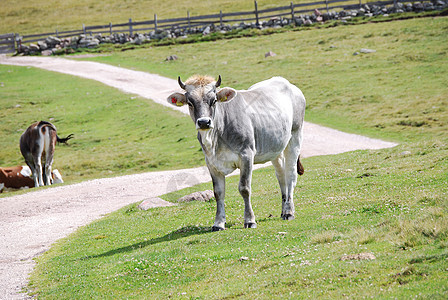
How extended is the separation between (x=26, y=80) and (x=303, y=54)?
2647 centimetres

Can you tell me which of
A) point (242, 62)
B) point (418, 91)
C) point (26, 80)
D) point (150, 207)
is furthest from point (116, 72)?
point (150, 207)

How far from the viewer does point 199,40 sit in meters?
64.1

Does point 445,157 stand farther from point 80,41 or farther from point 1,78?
point 80,41

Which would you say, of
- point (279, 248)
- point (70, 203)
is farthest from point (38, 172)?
point (279, 248)

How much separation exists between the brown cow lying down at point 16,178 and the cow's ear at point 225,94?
17992 millimetres

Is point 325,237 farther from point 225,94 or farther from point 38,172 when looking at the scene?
point 38,172

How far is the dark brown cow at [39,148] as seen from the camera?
91.1ft

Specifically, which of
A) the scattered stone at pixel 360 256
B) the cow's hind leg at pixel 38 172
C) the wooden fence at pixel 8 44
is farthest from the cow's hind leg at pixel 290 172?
the wooden fence at pixel 8 44

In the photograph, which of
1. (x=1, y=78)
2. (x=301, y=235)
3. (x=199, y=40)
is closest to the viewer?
(x=301, y=235)

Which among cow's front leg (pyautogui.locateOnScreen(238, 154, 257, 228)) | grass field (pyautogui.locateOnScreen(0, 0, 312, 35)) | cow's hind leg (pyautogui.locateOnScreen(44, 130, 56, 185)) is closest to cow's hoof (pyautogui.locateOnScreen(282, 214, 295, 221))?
cow's front leg (pyautogui.locateOnScreen(238, 154, 257, 228))

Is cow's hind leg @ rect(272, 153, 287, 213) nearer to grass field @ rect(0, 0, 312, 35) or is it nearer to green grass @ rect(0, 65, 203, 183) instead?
green grass @ rect(0, 65, 203, 183)

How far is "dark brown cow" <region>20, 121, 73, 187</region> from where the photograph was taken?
2778 centimetres

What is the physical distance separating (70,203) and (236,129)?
35.8 ft

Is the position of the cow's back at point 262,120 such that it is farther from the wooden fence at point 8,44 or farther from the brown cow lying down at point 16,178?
the wooden fence at point 8,44
